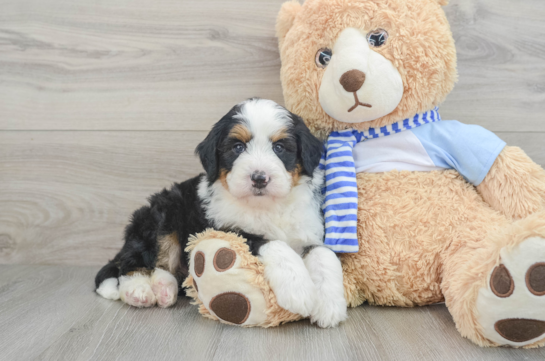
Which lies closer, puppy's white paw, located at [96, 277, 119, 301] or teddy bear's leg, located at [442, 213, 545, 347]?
teddy bear's leg, located at [442, 213, 545, 347]

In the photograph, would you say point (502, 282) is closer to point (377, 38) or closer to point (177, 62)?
point (377, 38)

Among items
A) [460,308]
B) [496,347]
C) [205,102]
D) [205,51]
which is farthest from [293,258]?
[205,51]

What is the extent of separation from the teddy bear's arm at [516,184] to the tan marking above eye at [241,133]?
3.10 ft

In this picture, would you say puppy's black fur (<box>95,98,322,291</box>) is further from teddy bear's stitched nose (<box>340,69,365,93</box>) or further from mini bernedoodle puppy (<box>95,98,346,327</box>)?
teddy bear's stitched nose (<box>340,69,365,93</box>)

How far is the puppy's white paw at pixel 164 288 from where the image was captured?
1.86 metres

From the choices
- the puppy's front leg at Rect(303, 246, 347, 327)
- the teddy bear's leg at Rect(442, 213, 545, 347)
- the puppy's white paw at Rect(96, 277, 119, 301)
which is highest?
the teddy bear's leg at Rect(442, 213, 545, 347)

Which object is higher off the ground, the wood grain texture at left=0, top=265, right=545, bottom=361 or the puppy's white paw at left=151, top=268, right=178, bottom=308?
the wood grain texture at left=0, top=265, right=545, bottom=361

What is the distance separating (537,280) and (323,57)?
1.11 meters

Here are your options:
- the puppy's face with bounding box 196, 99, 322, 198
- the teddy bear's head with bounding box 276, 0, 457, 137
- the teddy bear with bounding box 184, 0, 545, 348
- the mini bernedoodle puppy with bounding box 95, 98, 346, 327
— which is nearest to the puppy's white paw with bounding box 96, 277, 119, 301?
the mini bernedoodle puppy with bounding box 95, 98, 346, 327

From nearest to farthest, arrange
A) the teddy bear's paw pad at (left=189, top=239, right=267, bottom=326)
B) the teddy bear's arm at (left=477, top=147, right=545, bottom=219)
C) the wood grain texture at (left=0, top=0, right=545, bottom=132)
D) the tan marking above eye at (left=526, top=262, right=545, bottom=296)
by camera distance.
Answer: the tan marking above eye at (left=526, top=262, right=545, bottom=296) < the teddy bear's paw pad at (left=189, top=239, right=267, bottom=326) < the teddy bear's arm at (left=477, top=147, right=545, bottom=219) < the wood grain texture at (left=0, top=0, right=545, bottom=132)

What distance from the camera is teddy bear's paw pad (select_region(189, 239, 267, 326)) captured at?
4.91 ft

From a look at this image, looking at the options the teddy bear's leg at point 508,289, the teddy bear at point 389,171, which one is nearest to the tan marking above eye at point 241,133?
the teddy bear at point 389,171

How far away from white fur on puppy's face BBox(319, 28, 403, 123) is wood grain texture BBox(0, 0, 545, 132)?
2.14ft

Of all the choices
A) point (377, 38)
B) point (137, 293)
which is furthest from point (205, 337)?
point (377, 38)
